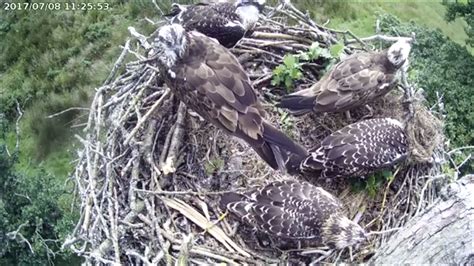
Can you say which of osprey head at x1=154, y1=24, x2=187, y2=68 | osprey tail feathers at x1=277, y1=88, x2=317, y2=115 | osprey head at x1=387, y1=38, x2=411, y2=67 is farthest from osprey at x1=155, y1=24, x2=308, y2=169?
osprey head at x1=387, y1=38, x2=411, y2=67

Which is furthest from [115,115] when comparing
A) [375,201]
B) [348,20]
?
[348,20]

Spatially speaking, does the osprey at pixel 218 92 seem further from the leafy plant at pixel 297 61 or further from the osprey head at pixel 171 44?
the leafy plant at pixel 297 61

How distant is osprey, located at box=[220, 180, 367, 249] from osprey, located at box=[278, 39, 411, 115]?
2.14 feet

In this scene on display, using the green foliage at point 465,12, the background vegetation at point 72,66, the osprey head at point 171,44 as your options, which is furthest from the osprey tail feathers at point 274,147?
the green foliage at point 465,12

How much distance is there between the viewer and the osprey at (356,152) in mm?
4949

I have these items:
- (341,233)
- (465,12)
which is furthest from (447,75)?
(341,233)

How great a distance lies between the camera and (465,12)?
11516 mm

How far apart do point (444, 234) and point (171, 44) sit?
8.42ft

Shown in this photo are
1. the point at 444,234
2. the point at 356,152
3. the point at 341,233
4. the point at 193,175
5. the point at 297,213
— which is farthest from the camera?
the point at 193,175

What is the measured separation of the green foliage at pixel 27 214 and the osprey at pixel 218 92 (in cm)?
288

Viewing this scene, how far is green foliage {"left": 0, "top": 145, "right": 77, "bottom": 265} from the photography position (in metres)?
7.26

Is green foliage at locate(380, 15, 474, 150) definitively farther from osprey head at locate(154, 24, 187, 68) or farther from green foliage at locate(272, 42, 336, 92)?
osprey head at locate(154, 24, 187, 68)

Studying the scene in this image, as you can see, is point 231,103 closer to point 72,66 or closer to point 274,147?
point 274,147

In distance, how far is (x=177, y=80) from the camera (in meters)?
4.88
